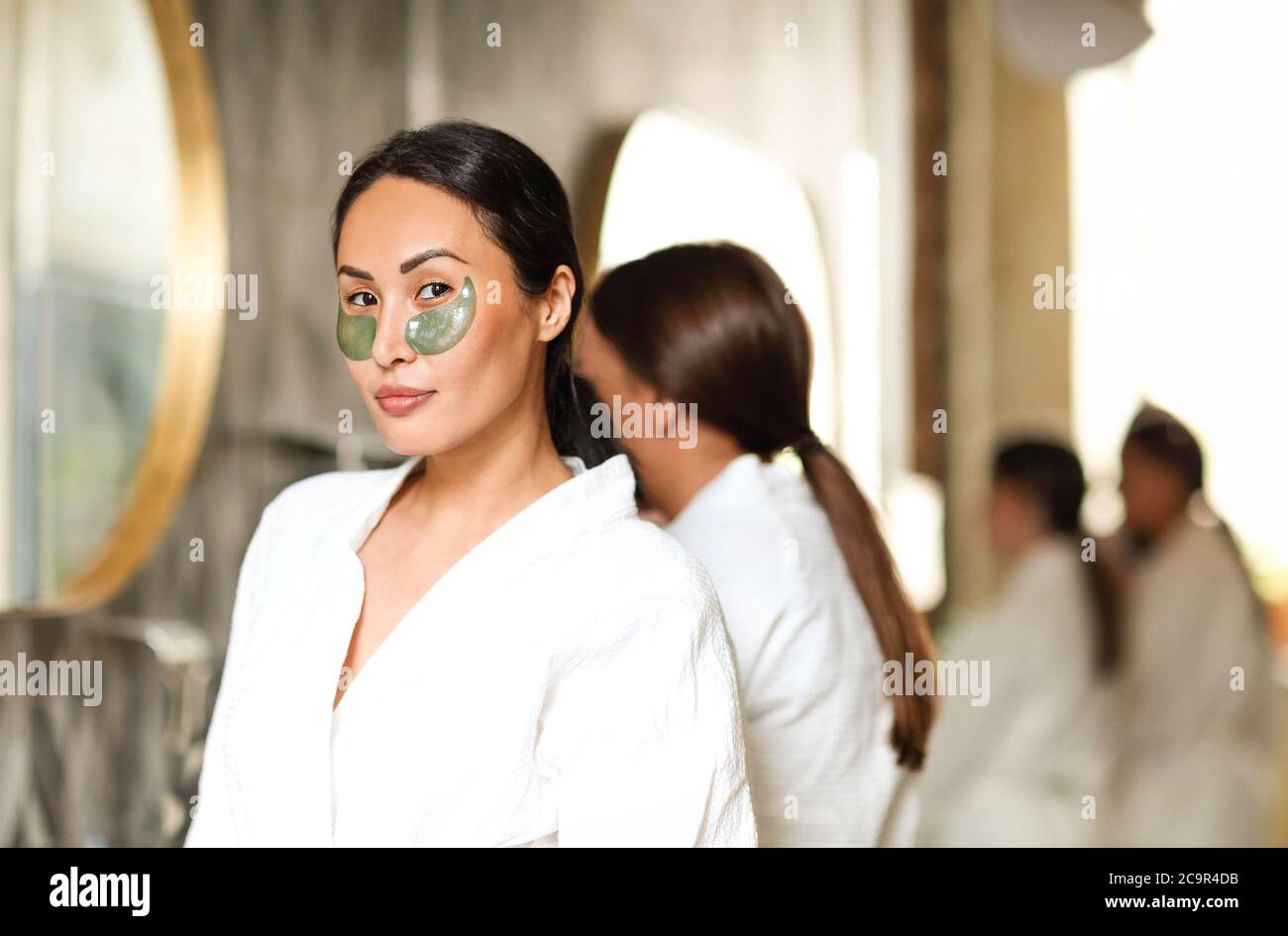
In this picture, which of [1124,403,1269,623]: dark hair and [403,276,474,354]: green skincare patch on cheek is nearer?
[403,276,474,354]: green skincare patch on cheek

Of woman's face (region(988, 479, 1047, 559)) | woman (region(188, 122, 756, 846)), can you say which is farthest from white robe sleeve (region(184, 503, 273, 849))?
woman's face (region(988, 479, 1047, 559))

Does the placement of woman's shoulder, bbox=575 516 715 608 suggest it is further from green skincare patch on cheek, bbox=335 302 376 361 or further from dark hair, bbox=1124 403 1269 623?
dark hair, bbox=1124 403 1269 623

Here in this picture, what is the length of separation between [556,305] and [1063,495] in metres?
2.00

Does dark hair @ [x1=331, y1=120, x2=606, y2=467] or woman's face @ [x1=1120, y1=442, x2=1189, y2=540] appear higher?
dark hair @ [x1=331, y1=120, x2=606, y2=467]

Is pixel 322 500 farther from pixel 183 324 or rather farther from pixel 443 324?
pixel 183 324

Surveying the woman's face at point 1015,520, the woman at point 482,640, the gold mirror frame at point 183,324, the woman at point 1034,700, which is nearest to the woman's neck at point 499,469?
the woman at point 482,640

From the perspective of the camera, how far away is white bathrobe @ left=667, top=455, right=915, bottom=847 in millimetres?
1004

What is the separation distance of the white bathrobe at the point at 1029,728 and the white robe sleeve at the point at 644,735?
1497 millimetres

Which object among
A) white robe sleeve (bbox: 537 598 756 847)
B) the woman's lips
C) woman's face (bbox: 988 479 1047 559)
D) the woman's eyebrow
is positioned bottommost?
woman's face (bbox: 988 479 1047 559)

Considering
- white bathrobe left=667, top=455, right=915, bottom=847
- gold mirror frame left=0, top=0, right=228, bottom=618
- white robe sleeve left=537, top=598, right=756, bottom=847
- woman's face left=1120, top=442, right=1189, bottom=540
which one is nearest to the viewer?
white robe sleeve left=537, top=598, right=756, bottom=847

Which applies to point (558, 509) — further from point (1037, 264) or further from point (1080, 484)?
point (1037, 264)

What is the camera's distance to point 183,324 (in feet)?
4.58

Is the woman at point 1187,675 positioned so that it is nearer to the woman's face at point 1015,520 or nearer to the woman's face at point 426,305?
the woman's face at point 1015,520
